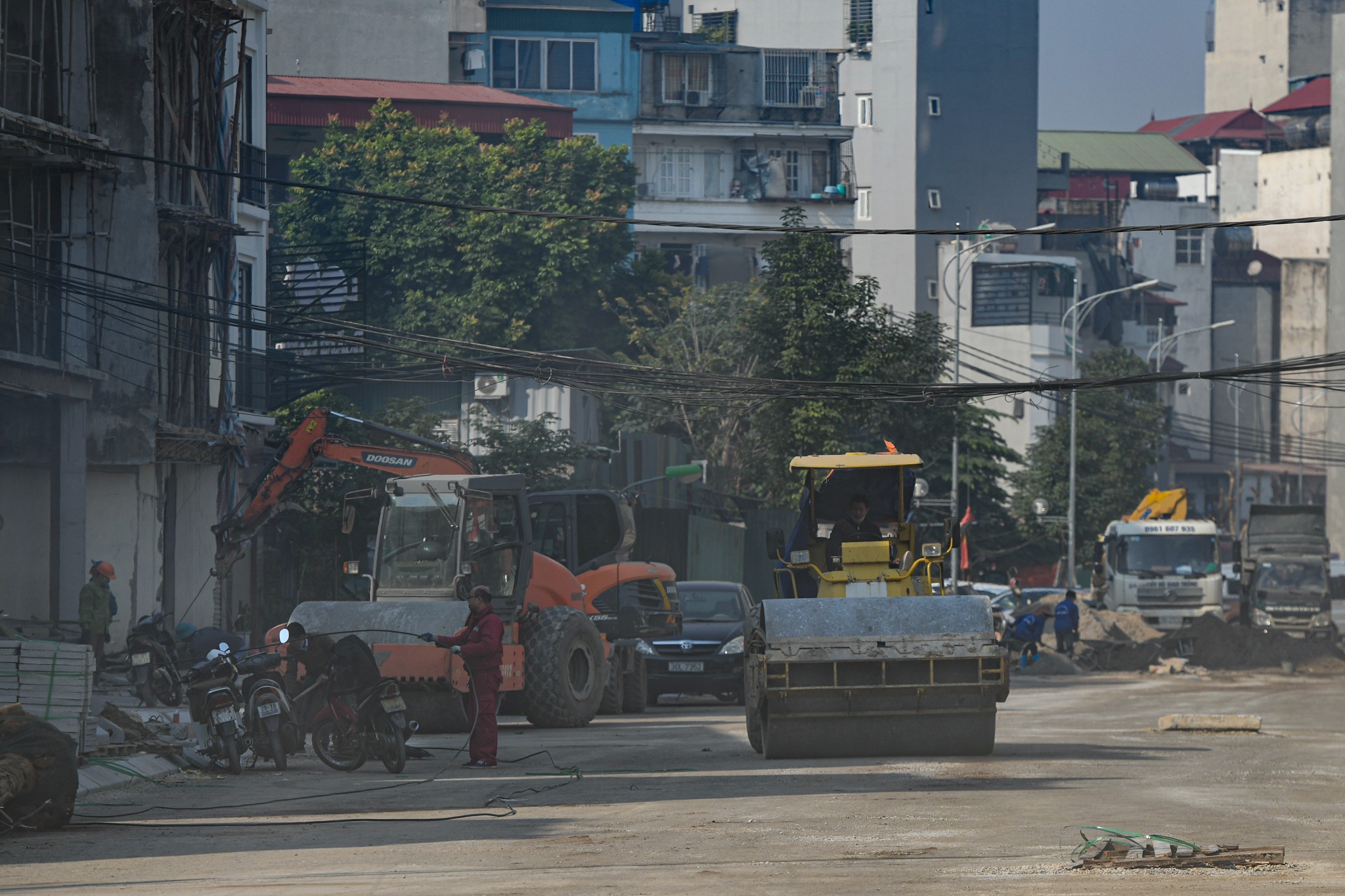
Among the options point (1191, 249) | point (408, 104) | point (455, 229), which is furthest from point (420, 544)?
point (1191, 249)

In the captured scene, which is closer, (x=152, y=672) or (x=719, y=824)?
(x=719, y=824)

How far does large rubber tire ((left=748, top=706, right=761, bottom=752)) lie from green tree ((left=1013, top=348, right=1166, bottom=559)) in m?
48.8

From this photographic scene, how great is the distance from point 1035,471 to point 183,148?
45063 millimetres

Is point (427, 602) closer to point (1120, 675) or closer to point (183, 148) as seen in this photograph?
point (183, 148)

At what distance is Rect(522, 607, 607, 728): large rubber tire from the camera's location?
2020cm

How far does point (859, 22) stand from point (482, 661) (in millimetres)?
76988

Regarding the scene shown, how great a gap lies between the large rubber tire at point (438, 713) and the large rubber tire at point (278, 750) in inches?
98.4

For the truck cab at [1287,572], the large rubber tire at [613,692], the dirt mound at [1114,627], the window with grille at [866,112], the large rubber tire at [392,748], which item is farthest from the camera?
the window with grille at [866,112]

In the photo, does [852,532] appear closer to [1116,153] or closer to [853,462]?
[853,462]

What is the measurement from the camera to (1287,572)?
42375 mm

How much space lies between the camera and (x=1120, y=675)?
36.5m

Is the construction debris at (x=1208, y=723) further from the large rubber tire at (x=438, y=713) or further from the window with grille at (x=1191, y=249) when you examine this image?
the window with grille at (x=1191, y=249)

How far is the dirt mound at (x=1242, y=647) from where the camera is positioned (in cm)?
3959

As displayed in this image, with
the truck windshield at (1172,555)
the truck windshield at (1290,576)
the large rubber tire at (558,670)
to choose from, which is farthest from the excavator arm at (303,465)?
the truck windshield at (1172,555)
